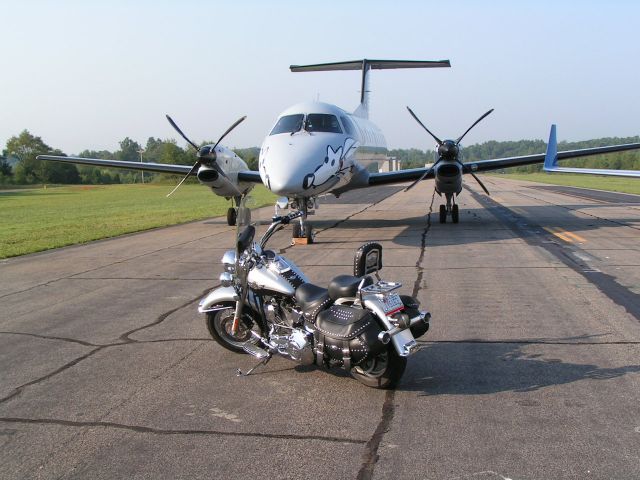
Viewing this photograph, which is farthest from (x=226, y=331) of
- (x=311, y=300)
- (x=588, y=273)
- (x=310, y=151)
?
(x=310, y=151)

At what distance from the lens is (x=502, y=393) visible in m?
4.67

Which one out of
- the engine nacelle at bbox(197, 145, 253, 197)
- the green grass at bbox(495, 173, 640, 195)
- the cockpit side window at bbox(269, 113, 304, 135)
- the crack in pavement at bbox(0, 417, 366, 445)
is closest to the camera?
the crack in pavement at bbox(0, 417, 366, 445)

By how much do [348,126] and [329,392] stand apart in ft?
41.9

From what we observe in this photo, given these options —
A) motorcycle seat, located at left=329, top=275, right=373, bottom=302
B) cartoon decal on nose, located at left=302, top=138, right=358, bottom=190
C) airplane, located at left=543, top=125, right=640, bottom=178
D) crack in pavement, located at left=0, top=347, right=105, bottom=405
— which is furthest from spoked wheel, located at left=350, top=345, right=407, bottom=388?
airplane, located at left=543, top=125, right=640, bottom=178

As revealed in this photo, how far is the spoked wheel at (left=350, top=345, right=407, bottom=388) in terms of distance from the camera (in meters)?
4.65

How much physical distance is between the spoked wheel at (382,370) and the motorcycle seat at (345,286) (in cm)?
55

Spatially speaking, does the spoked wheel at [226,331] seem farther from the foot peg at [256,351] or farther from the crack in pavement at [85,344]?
the crack in pavement at [85,344]

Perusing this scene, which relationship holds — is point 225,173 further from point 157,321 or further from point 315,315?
point 315,315

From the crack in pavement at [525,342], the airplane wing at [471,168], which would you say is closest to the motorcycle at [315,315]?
the crack in pavement at [525,342]

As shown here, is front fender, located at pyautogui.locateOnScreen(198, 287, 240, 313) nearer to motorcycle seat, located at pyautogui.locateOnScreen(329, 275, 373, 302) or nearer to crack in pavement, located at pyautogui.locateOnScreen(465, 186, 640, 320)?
motorcycle seat, located at pyautogui.locateOnScreen(329, 275, 373, 302)

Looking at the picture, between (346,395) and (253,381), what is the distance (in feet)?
2.86

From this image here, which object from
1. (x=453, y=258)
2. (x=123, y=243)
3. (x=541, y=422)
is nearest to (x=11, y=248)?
(x=123, y=243)

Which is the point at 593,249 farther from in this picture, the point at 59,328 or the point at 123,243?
the point at 123,243

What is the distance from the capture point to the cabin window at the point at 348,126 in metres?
16.4
